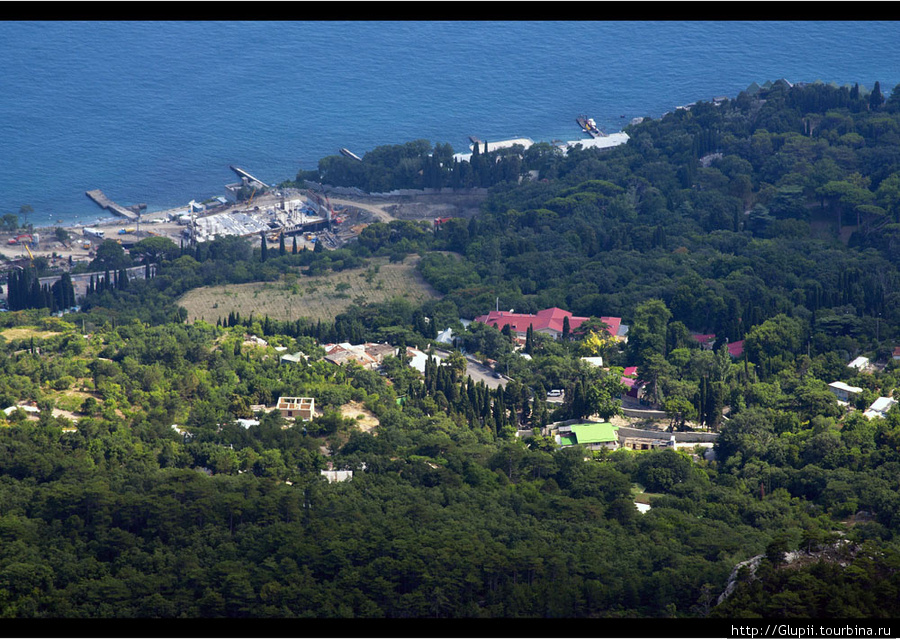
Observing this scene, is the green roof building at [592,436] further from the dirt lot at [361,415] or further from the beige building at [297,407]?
the beige building at [297,407]

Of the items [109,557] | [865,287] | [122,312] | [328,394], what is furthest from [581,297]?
[109,557]

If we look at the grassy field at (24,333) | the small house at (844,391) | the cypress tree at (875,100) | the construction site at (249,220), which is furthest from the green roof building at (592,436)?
the cypress tree at (875,100)

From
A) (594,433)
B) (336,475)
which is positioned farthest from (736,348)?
(336,475)

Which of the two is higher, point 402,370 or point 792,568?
point 792,568

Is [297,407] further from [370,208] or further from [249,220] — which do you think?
[370,208]

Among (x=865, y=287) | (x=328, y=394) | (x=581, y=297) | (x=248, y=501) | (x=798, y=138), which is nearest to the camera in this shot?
(x=248, y=501)

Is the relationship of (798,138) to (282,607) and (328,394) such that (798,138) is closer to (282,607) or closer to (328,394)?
(328,394)

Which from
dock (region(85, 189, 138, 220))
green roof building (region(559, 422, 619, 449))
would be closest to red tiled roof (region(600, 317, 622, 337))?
green roof building (region(559, 422, 619, 449))
